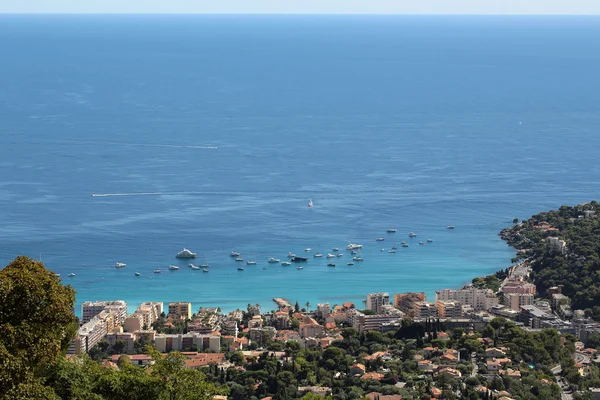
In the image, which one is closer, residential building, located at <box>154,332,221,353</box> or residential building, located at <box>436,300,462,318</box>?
residential building, located at <box>154,332,221,353</box>

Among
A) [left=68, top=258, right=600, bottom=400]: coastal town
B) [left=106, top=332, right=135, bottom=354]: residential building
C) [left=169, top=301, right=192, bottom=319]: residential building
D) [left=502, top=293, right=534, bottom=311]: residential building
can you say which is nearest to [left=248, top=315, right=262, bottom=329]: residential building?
[left=68, top=258, right=600, bottom=400]: coastal town

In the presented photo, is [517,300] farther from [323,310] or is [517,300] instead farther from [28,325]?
[28,325]

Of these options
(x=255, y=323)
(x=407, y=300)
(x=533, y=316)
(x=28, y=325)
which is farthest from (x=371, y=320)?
(x=28, y=325)

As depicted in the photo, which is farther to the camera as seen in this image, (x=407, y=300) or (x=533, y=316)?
(x=407, y=300)

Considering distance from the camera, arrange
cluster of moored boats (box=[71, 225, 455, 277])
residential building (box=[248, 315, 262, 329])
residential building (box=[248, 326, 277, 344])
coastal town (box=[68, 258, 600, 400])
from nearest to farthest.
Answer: coastal town (box=[68, 258, 600, 400])
residential building (box=[248, 326, 277, 344])
residential building (box=[248, 315, 262, 329])
cluster of moored boats (box=[71, 225, 455, 277])

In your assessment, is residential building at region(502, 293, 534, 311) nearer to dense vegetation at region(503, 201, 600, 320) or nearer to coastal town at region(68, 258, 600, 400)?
coastal town at region(68, 258, 600, 400)

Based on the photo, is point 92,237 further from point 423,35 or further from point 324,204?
point 423,35
